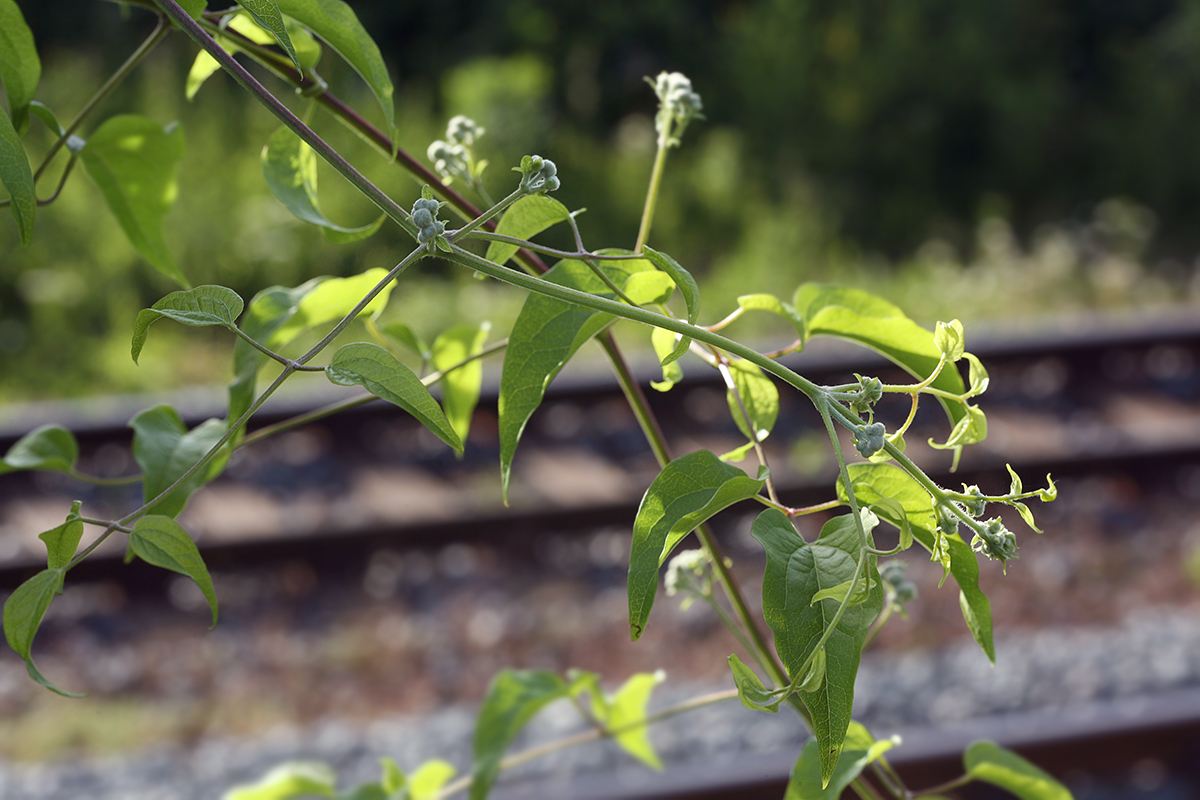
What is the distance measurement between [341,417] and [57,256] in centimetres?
243

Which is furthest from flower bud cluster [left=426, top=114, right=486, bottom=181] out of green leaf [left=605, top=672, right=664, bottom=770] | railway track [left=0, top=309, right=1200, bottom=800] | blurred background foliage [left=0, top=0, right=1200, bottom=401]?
blurred background foliage [left=0, top=0, right=1200, bottom=401]

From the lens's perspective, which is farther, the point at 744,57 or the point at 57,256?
the point at 744,57

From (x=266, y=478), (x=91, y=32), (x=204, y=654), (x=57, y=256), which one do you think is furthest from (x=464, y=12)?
(x=204, y=654)

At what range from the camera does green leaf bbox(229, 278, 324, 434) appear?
637mm

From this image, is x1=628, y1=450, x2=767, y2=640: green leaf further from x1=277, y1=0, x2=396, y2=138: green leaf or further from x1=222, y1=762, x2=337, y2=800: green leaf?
x1=222, y1=762, x2=337, y2=800: green leaf

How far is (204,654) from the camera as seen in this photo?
2943 mm

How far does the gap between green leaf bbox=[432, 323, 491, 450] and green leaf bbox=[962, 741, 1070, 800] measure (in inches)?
16.4

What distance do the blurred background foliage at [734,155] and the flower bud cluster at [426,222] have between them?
4182 millimetres

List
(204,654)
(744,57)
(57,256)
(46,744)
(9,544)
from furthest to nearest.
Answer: (744,57) < (57,256) < (9,544) < (204,654) < (46,744)

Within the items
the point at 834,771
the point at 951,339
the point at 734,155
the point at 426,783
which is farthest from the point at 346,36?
the point at 734,155

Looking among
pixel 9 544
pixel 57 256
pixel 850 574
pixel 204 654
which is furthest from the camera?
pixel 57 256

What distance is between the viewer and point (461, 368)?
2.37 feet

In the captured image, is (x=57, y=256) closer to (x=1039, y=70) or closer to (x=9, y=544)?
(x=9, y=544)

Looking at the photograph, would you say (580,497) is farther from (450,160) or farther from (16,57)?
(16,57)
